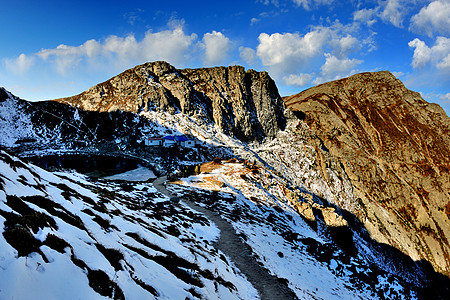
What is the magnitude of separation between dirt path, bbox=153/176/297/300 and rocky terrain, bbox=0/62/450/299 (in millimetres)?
672

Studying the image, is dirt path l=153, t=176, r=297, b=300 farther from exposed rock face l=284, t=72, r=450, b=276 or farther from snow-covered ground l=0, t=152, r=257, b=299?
exposed rock face l=284, t=72, r=450, b=276

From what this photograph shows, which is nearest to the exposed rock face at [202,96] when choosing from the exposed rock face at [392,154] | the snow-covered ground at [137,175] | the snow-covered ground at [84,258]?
the exposed rock face at [392,154]

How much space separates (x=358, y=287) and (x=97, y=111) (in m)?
92.7

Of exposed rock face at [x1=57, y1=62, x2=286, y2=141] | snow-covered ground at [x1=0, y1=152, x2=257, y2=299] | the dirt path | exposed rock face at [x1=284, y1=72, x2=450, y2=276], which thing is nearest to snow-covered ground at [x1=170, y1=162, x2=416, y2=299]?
the dirt path

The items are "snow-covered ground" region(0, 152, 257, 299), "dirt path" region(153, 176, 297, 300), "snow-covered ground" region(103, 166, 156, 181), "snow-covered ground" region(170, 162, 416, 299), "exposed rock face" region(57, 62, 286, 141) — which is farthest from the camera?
"exposed rock face" region(57, 62, 286, 141)

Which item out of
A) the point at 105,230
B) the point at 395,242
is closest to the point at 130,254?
the point at 105,230

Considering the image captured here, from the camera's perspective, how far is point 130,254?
Result: 826 cm

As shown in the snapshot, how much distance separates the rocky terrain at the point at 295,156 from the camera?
2302cm

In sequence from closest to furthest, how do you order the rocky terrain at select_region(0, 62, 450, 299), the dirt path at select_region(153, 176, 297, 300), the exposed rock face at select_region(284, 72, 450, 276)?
1. the dirt path at select_region(153, 176, 297, 300)
2. the rocky terrain at select_region(0, 62, 450, 299)
3. the exposed rock face at select_region(284, 72, 450, 276)

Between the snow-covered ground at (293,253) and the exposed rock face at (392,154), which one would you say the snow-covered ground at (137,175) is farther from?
the exposed rock face at (392,154)

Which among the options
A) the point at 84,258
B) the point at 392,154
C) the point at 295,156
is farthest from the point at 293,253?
the point at 392,154

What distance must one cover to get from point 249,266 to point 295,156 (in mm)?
75449

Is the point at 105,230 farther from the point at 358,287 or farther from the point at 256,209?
the point at 256,209

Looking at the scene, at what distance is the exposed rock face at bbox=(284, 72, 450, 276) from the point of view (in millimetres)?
77312
